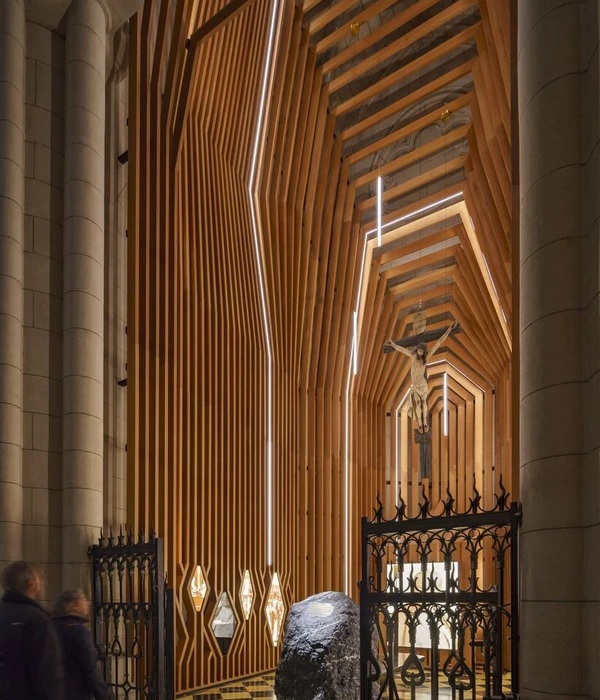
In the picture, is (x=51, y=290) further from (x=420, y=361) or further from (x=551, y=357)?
(x=420, y=361)

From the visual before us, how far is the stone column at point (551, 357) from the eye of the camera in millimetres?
3721

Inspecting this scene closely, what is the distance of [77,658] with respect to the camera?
400 centimetres

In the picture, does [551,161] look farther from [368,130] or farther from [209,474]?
[368,130]

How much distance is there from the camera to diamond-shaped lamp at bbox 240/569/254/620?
398 inches

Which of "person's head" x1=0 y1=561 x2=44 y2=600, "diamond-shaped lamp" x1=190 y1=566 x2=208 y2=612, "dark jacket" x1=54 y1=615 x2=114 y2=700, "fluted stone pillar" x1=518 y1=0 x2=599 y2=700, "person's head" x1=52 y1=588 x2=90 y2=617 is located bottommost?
"diamond-shaped lamp" x1=190 y1=566 x2=208 y2=612

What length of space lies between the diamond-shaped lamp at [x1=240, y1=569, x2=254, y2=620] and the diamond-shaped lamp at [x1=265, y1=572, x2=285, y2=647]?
1.65ft

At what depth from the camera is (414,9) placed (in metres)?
10.5

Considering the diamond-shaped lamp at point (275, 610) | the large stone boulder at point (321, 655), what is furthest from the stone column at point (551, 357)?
the diamond-shaped lamp at point (275, 610)

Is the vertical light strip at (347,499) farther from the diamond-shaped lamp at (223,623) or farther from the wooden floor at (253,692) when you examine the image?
the diamond-shaped lamp at (223,623)

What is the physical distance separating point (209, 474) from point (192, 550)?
0.93 meters

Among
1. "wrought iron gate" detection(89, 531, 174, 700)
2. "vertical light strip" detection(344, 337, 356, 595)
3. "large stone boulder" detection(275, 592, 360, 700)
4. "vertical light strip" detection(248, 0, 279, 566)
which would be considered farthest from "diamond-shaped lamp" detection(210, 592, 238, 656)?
"vertical light strip" detection(344, 337, 356, 595)

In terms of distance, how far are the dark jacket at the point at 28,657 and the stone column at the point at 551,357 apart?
2.16m

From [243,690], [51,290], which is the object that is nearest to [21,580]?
[51,290]

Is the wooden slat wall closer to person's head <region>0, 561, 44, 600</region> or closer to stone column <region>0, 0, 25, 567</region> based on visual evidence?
stone column <region>0, 0, 25, 567</region>
